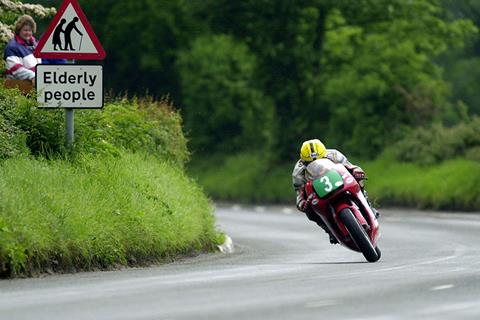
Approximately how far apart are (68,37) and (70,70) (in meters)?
0.59

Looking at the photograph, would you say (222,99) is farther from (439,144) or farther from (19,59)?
(19,59)

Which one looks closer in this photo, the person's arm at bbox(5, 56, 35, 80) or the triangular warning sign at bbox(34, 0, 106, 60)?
the triangular warning sign at bbox(34, 0, 106, 60)

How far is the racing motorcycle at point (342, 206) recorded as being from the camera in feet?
59.9

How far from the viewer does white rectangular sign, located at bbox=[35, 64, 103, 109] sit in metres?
19.0

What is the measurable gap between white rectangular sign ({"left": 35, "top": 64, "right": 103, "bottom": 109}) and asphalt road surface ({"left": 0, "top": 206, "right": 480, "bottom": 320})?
2.34 meters

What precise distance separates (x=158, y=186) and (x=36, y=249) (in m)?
5.03

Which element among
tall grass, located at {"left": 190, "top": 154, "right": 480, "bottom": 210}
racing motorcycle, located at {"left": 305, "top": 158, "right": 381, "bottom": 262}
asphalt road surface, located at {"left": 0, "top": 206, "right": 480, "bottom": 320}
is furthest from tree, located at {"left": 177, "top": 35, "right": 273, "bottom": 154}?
racing motorcycle, located at {"left": 305, "top": 158, "right": 381, "bottom": 262}

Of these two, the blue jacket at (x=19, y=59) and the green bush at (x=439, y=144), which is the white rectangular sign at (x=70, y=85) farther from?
the green bush at (x=439, y=144)

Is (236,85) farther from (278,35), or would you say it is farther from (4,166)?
(4,166)

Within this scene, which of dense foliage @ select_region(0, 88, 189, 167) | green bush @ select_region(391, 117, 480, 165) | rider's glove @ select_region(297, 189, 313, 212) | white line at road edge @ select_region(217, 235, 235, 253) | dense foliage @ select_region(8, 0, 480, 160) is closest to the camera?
rider's glove @ select_region(297, 189, 313, 212)

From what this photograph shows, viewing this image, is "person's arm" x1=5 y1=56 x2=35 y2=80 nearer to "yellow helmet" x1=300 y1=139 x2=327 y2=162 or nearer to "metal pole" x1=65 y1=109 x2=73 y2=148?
"metal pole" x1=65 y1=109 x2=73 y2=148

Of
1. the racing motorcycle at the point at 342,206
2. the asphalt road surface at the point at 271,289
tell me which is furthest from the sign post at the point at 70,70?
the racing motorcycle at the point at 342,206

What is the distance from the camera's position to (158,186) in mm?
20531

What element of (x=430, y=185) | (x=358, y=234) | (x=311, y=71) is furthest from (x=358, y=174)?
(x=311, y=71)
